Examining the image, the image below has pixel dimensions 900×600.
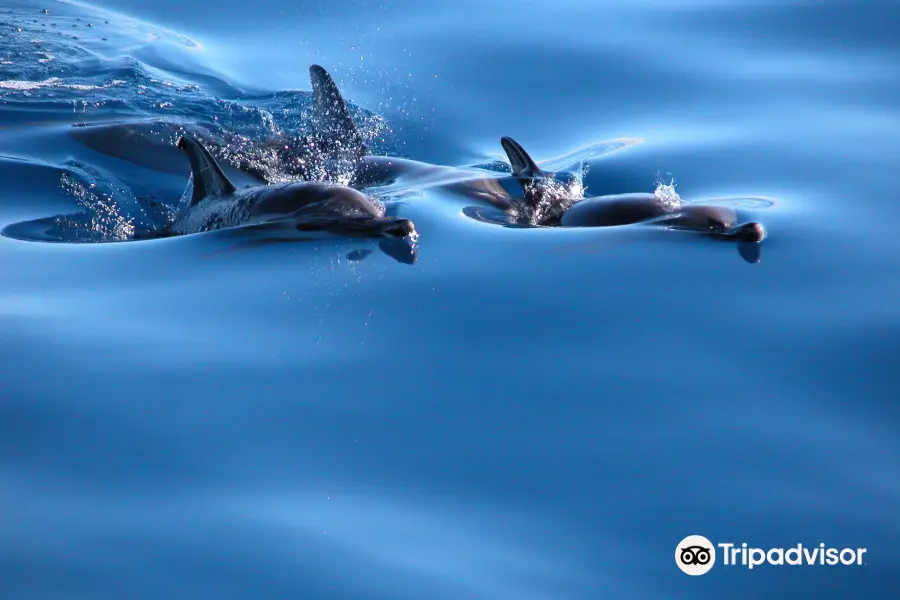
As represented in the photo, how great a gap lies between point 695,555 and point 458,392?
1.35 metres

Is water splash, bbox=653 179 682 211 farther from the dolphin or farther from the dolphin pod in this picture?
the dolphin

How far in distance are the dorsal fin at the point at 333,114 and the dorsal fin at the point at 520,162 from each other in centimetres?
179

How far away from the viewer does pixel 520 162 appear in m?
9.26

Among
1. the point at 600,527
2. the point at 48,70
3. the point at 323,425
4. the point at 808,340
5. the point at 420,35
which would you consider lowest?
the point at 600,527

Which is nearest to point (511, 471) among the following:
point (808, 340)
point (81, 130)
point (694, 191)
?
point (808, 340)

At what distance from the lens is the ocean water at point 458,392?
150 inches

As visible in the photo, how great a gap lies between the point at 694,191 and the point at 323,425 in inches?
189

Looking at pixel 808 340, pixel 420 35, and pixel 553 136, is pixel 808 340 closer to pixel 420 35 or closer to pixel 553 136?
pixel 553 136

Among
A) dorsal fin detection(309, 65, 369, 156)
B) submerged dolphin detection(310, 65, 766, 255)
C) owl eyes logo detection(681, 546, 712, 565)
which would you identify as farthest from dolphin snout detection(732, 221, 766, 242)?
dorsal fin detection(309, 65, 369, 156)

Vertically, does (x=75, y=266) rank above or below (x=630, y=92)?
below

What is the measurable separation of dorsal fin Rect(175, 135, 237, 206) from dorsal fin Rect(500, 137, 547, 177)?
254 cm

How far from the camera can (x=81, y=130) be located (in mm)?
10336

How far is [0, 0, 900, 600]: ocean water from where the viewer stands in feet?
12.5

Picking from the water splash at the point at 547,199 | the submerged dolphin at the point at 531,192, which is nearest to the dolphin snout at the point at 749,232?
the submerged dolphin at the point at 531,192
